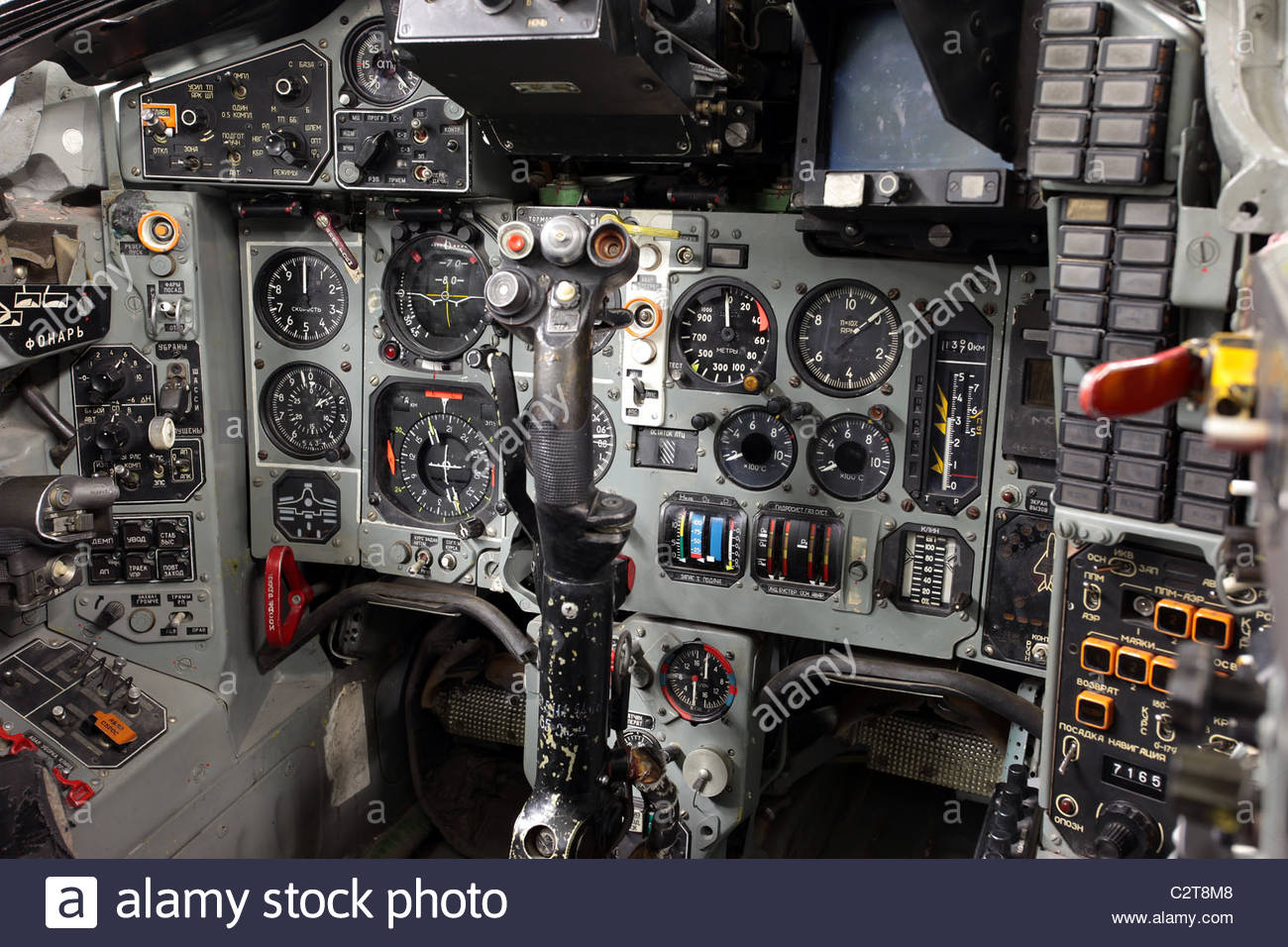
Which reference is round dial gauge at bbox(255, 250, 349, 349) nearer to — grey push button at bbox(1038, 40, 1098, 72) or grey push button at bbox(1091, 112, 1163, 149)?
grey push button at bbox(1038, 40, 1098, 72)

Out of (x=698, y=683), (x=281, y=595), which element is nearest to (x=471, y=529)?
(x=281, y=595)

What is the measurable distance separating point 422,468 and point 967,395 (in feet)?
7.54

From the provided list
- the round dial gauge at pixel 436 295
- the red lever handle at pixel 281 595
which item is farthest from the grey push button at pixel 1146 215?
the red lever handle at pixel 281 595

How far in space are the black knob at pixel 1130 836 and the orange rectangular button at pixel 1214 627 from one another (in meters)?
0.49

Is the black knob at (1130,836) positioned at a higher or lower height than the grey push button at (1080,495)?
lower

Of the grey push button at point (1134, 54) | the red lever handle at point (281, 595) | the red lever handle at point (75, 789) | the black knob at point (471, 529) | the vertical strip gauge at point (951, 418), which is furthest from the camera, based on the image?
the red lever handle at point (281, 595)

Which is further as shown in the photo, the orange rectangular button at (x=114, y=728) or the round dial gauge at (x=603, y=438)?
the round dial gauge at (x=603, y=438)

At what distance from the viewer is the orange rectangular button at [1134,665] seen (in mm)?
Result: 2824

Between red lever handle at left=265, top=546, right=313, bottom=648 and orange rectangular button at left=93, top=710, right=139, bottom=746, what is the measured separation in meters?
0.71

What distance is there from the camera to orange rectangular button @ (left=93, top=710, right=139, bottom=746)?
4262 mm

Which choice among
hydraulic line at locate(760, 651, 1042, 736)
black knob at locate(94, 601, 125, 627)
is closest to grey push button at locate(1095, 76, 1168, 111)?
hydraulic line at locate(760, 651, 1042, 736)

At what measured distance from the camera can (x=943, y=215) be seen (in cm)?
350

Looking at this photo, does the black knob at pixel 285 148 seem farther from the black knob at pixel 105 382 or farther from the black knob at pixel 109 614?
the black knob at pixel 109 614

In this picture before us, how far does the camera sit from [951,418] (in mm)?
3967
